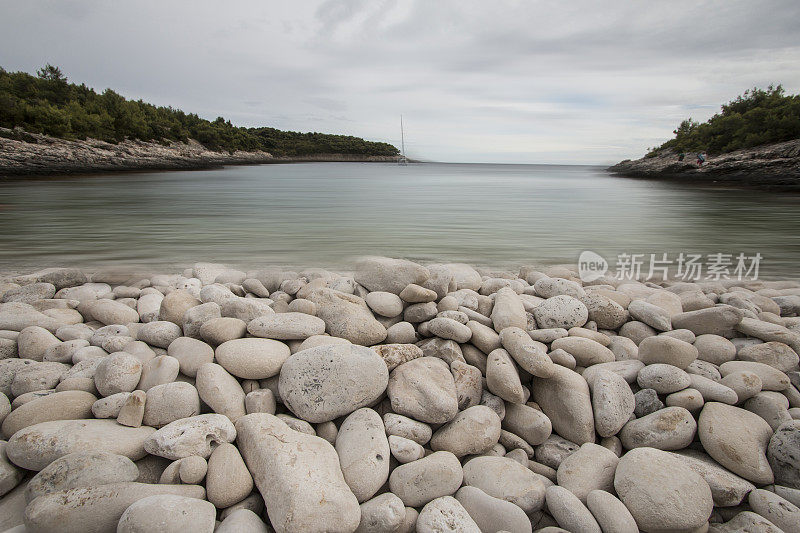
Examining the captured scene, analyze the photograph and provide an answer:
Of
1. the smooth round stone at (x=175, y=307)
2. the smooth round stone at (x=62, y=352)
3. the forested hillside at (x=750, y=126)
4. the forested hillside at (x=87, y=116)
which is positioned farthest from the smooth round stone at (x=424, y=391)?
the forested hillside at (x=87, y=116)

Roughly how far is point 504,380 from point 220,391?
4.53ft

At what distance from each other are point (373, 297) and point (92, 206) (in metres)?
12.3

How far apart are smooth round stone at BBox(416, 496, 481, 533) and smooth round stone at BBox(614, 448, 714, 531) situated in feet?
2.18

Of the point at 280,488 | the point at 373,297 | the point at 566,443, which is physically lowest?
the point at 566,443

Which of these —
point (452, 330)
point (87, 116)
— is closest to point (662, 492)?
point (452, 330)

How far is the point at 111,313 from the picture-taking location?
8.80 feet

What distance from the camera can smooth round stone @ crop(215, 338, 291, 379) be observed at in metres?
2.00

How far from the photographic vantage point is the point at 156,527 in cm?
126

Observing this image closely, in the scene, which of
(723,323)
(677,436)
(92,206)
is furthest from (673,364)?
(92,206)

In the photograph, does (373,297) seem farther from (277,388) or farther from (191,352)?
(191,352)

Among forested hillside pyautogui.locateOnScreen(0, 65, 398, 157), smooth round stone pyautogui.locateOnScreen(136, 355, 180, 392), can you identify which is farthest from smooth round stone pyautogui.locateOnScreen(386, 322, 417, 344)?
forested hillside pyautogui.locateOnScreen(0, 65, 398, 157)

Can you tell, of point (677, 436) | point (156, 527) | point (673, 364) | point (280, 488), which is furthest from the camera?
point (673, 364)

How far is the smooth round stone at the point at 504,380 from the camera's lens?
1.99 m

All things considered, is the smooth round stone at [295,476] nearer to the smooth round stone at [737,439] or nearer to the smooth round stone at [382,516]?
the smooth round stone at [382,516]
